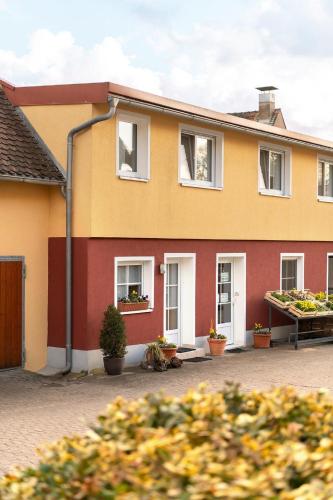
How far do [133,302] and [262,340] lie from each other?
450cm

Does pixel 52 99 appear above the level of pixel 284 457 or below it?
above

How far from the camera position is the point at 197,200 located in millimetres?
16938

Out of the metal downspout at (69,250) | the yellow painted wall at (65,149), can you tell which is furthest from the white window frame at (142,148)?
the metal downspout at (69,250)

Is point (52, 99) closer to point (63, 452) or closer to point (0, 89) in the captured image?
point (0, 89)

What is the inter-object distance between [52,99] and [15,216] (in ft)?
7.75

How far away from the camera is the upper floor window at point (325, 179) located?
2198 cm

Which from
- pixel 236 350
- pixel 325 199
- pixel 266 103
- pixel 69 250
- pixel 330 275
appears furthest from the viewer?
pixel 266 103

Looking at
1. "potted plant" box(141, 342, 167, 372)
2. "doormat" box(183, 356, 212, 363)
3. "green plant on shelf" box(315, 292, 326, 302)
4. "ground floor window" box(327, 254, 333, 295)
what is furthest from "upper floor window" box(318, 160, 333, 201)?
"potted plant" box(141, 342, 167, 372)

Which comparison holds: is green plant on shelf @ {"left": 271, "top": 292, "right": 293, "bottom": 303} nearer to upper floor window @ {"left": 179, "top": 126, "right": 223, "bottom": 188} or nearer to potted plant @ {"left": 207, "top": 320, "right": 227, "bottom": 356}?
potted plant @ {"left": 207, "top": 320, "right": 227, "bottom": 356}

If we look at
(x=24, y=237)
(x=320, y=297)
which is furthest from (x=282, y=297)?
(x=24, y=237)

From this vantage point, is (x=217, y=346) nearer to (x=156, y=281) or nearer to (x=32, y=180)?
(x=156, y=281)

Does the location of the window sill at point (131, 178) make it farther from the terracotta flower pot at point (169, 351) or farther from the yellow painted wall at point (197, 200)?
the terracotta flower pot at point (169, 351)

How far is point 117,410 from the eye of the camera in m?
4.51

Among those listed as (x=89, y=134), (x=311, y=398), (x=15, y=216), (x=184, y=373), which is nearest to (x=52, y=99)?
(x=89, y=134)
